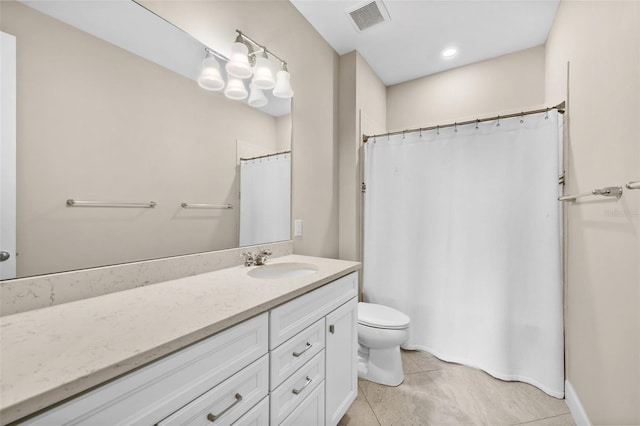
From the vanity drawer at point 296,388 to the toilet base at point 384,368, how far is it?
76 centimetres

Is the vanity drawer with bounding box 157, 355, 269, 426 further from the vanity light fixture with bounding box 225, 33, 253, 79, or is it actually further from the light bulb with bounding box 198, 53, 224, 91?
the vanity light fixture with bounding box 225, 33, 253, 79

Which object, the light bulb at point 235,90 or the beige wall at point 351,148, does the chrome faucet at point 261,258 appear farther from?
the beige wall at point 351,148

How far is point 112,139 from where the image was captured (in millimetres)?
944

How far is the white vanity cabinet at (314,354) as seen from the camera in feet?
2.99

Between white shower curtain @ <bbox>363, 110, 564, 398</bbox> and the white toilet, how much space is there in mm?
438

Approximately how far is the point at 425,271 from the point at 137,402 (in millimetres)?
1972

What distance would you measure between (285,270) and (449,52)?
2.34 m

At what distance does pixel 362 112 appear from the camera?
7.55 feet

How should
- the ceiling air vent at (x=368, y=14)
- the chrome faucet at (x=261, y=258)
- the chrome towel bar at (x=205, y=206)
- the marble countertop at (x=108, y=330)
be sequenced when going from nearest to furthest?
the marble countertop at (x=108, y=330) → the chrome towel bar at (x=205, y=206) → the chrome faucet at (x=261, y=258) → the ceiling air vent at (x=368, y=14)

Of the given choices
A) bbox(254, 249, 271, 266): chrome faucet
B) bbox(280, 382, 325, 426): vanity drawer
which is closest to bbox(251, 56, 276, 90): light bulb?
bbox(254, 249, 271, 266): chrome faucet

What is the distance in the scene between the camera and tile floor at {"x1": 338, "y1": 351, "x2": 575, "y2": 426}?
142cm

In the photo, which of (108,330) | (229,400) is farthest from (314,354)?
(108,330)

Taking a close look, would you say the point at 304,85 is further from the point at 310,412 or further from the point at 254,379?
the point at 310,412

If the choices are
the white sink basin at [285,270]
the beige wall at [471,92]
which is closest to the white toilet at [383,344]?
the white sink basin at [285,270]
